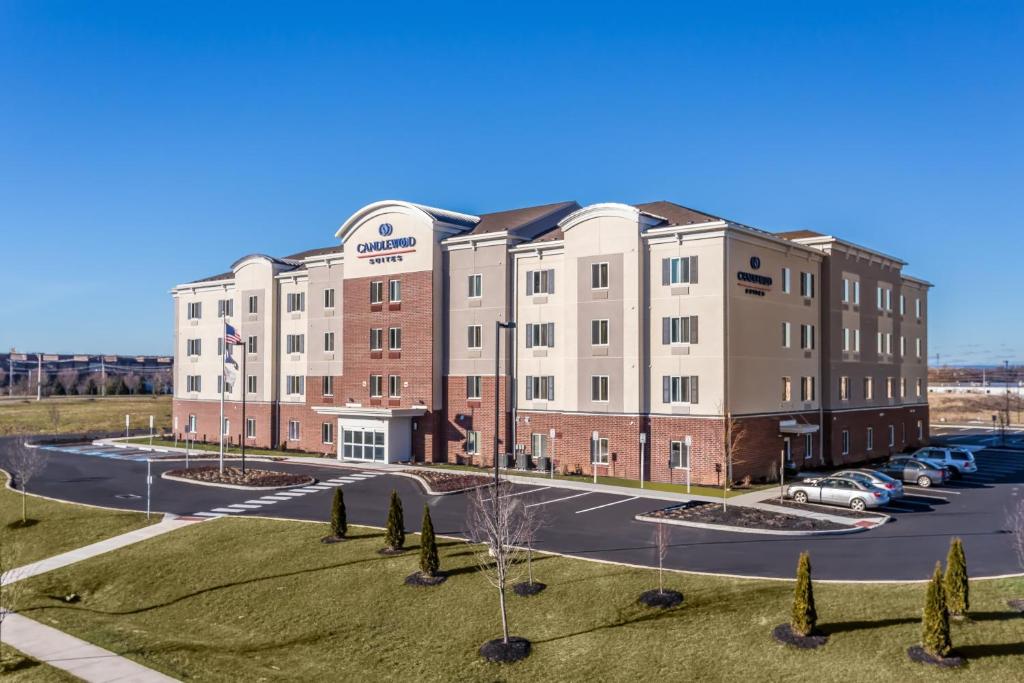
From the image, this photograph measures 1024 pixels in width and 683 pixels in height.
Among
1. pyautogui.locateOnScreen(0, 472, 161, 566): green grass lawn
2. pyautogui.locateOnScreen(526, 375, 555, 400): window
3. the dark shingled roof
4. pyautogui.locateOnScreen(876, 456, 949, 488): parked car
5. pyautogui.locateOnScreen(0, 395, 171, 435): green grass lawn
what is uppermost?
the dark shingled roof

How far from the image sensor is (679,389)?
141ft

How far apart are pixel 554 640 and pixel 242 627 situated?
31.1 feet

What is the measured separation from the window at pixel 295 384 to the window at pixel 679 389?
29823 mm

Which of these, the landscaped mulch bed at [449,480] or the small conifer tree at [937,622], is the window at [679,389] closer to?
the landscaped mulch bed at [449,480]

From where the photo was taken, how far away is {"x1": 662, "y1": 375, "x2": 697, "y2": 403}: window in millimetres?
42500

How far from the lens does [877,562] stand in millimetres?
24047

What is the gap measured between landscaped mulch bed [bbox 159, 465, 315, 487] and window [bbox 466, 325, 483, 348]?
12908mm

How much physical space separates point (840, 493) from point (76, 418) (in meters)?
93.4

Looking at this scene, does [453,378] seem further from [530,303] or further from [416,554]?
[416,554]

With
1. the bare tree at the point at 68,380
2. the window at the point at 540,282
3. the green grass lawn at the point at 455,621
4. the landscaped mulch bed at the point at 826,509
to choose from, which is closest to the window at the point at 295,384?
the window at the point at 540,282

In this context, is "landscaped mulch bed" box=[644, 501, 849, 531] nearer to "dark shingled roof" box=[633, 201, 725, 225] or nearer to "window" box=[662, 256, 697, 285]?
"window" box=[662, 256, 697, 285]

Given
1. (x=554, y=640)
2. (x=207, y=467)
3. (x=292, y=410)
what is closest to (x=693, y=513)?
(x=554, y=640)

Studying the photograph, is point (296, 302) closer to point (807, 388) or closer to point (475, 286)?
point (475, 286)

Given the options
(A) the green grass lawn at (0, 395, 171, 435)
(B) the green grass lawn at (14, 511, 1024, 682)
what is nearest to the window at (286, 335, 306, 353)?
(A) the green grass lawn at (0, 395, 171, 435)
